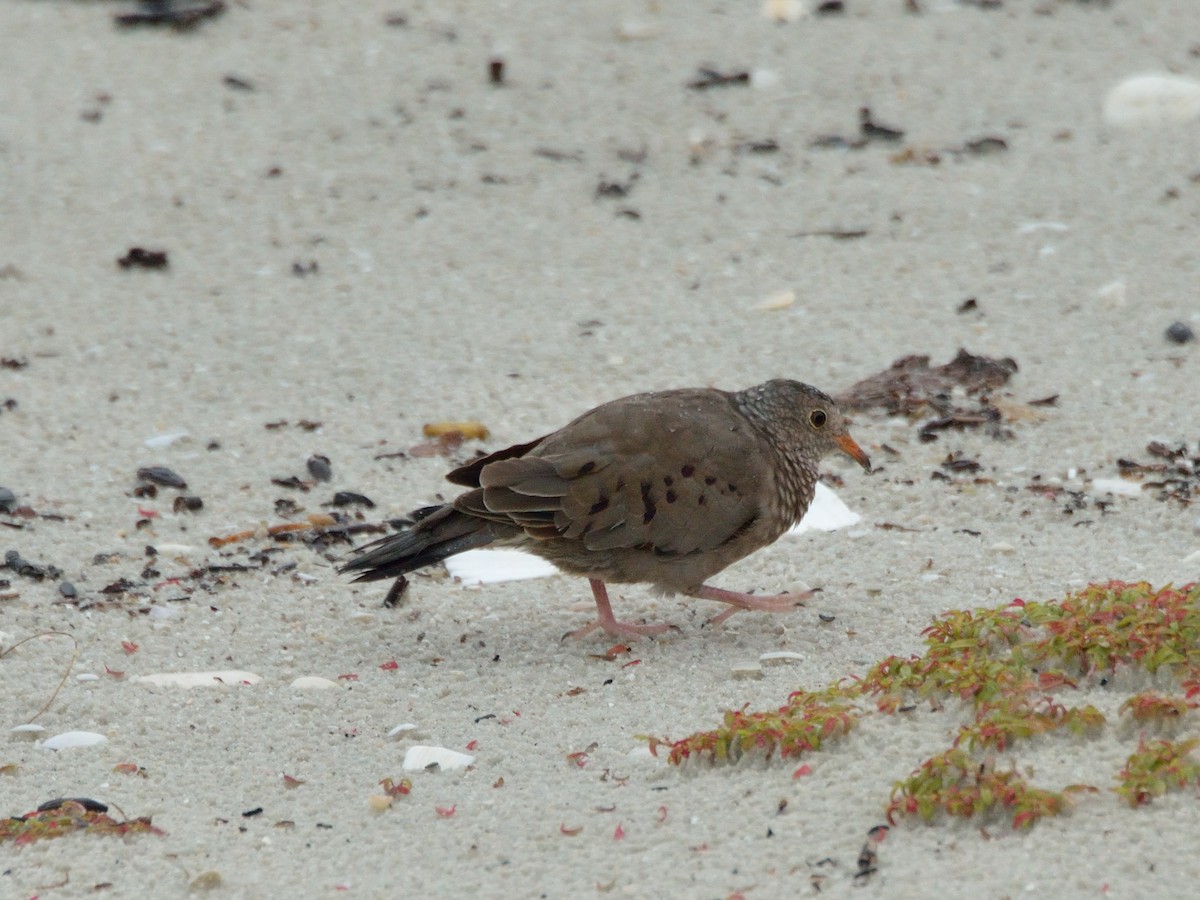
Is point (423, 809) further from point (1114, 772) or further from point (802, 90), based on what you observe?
point (802, 90)

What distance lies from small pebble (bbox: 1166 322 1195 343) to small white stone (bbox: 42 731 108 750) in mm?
5302

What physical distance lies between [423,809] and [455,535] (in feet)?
4.60

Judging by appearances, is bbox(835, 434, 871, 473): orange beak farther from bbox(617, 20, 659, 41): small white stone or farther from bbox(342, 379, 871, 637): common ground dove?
bbox(617, 20, 659, 41): small white stone

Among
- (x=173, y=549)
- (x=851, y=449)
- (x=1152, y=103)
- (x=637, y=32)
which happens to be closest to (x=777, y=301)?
(x=851, y=449)

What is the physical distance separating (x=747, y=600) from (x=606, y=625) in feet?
1.64

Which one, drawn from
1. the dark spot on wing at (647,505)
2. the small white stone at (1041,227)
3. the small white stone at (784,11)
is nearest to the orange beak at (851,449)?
the dark spot on wing at (647,505)

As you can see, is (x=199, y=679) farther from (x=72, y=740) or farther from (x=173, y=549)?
(x=173, y=549)

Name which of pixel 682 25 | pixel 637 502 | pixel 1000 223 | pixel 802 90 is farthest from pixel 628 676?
pixel 682 25

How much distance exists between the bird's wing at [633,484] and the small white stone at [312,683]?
75 cm

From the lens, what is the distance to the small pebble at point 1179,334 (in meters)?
7.89

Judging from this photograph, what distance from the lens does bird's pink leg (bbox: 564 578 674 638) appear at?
5.77 meters

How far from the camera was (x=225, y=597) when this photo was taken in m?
6.07

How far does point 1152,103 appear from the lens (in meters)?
10.5

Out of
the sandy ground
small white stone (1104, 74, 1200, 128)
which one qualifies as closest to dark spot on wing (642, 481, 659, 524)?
the sandy ground
